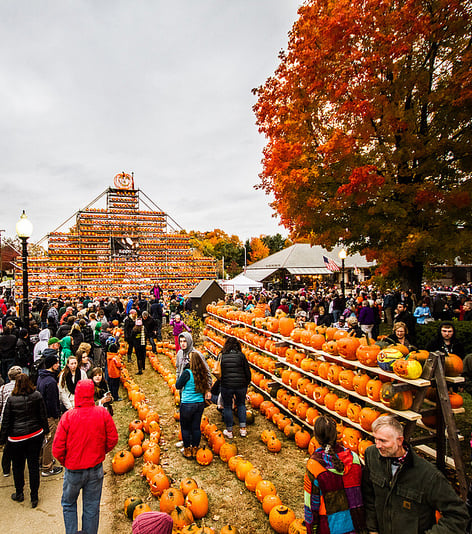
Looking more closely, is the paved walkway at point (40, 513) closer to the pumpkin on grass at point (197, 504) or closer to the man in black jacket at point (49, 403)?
the man in black jacket at point (49, 403)

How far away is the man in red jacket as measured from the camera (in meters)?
3.17

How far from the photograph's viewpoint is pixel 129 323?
1012cm

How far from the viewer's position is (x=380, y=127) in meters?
8.55

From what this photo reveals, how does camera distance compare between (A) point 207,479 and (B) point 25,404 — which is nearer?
(B) point 25,404

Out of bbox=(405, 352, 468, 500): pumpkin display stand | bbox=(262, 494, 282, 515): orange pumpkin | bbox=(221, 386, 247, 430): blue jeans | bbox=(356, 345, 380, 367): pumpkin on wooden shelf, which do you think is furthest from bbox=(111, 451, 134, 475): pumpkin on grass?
bbox=(405, 352, 468, 500): pumpkin display stand

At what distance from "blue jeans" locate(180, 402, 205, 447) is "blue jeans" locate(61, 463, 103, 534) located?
5.69 ft

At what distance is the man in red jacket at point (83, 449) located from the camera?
3174 mm

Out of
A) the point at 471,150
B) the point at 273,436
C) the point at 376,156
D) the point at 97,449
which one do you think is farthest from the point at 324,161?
the point at 97,449

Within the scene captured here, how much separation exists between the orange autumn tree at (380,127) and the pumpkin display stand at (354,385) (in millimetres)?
4027

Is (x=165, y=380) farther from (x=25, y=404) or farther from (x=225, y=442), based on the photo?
(x=25, y=404)

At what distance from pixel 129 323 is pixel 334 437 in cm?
869

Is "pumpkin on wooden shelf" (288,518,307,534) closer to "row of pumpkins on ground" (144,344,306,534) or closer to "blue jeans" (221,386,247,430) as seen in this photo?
"row of pumpkins on ground" (144,344,306,534)

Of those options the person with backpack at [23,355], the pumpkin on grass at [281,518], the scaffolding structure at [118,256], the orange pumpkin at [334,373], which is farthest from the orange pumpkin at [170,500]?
the scaffolding structure at [118,256]

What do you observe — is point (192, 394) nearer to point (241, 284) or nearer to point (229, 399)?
point (229, 399)
